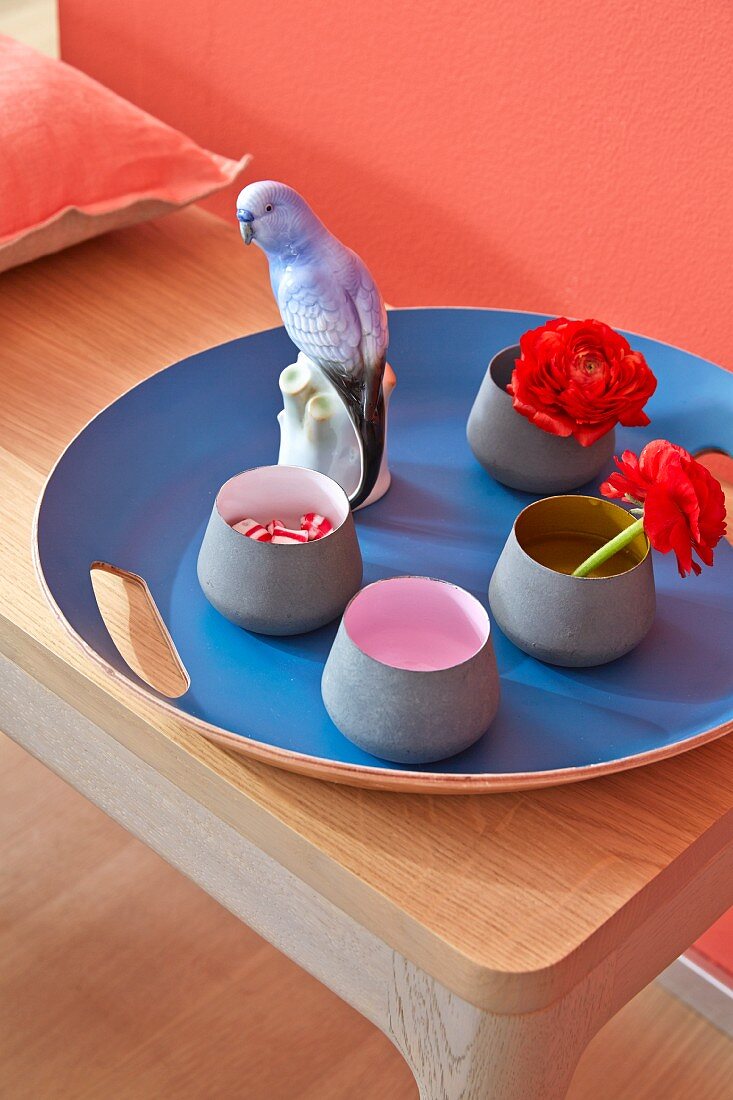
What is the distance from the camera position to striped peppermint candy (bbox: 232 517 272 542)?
0.66m

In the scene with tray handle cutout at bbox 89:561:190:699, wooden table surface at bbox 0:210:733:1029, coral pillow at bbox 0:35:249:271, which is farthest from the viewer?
coral pillow at bbox 0:35:249:271

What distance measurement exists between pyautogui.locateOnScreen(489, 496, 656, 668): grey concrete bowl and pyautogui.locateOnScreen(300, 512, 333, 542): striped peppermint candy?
99 mm

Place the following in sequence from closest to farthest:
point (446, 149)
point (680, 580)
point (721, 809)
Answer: point (721, 809), point (680, 580), point (446, 149)

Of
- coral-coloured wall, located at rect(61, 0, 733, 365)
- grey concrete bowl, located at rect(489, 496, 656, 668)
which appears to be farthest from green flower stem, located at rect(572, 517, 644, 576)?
coral-coloured wall, located at rect(61, 0, 733, 365)

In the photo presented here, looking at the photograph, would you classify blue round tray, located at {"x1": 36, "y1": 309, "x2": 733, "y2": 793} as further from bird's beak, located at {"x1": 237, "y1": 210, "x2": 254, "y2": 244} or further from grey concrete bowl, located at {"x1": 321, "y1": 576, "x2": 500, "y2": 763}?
bird's beak, located at {"x1": 237, "y1": 210, "x2": 254, "y2": 244}

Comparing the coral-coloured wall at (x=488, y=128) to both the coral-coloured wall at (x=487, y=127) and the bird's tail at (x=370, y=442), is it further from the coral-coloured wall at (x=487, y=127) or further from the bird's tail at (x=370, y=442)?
the bird's tail at (x=370, y=442)

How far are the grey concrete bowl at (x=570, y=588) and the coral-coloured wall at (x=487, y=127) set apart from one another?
1.55ft

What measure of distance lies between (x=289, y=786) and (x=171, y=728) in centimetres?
8

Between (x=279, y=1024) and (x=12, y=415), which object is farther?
(x=279, y=1024)

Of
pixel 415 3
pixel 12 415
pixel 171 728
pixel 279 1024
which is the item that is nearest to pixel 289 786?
pixel 171 728

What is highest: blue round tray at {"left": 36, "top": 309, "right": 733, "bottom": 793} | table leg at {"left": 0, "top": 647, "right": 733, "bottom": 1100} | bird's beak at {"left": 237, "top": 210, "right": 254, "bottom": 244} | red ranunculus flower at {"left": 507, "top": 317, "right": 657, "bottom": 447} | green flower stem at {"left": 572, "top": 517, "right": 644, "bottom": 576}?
bird's beak at {"left": 237, "top": 210, "right": 254, "bottom": 244}

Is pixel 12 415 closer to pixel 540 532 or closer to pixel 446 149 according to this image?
pixel 540 532

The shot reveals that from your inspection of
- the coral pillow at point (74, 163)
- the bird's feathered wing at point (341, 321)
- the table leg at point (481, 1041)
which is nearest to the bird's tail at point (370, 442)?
the bird's feathered wing at point (341, 321)

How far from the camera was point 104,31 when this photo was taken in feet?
4.59
